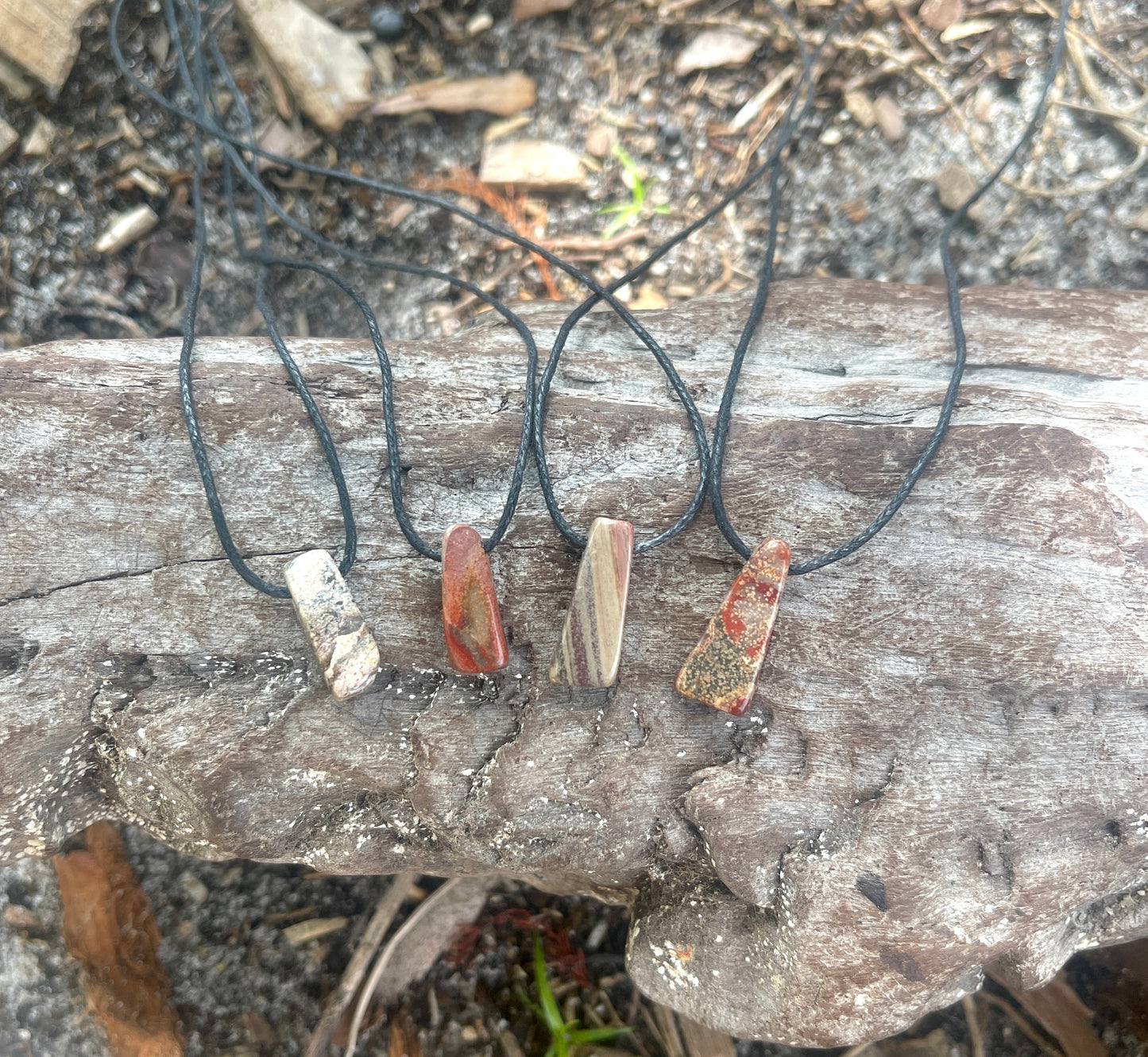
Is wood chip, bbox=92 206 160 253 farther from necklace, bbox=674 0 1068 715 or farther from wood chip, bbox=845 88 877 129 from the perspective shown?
wood chip, bbox=845 88 877 129

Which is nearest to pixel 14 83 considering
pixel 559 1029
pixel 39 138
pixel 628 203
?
pixel 39 138

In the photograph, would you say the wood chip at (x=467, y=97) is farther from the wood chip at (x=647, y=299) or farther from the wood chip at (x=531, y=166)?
the wood chip at (x=647, y=299)

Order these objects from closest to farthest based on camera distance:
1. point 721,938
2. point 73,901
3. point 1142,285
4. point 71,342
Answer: point 721,938
point 71,342
point 73,901
point 1142,285

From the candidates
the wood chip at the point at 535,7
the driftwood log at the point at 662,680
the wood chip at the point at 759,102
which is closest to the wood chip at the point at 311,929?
the driftwood log at the point at 662,680

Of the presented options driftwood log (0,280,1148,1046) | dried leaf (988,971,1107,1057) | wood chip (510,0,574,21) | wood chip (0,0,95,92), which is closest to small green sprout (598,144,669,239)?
wood chip (510,0,574,21)

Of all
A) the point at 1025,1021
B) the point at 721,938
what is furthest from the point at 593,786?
the point at 1025,1021

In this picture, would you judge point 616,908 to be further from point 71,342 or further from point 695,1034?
point 71,342
